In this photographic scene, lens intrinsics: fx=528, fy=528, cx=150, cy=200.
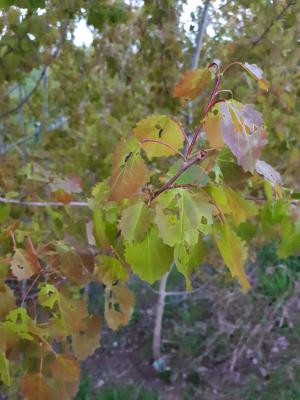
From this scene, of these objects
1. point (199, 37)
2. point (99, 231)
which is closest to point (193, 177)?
point (99, 231)

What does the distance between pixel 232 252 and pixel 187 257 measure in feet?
0.26

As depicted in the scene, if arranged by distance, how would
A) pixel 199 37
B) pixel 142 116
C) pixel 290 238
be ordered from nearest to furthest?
pixel 290 238
pixel 199 37
pixel 142 116

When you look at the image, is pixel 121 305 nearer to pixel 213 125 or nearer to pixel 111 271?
pixel 111 271

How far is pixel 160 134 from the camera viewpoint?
0.88 metres

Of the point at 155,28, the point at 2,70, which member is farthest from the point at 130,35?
the point at 2,70

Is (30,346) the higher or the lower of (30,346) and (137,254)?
the lower

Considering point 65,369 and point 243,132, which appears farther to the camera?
point 65,369

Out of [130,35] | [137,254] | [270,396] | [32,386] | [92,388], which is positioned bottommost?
[92,388]

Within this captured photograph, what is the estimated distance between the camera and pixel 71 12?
1853mm

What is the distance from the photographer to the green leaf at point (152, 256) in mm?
882

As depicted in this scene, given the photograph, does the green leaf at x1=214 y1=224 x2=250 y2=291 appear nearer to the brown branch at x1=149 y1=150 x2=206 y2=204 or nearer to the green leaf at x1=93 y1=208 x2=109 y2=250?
the brown branch at x1=149 y1=150 x2=206 y2=204

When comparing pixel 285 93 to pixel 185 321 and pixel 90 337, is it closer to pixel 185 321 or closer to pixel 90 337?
pixel 90 337

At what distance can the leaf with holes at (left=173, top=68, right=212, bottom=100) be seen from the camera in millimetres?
843

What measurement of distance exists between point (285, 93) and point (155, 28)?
62 cm
